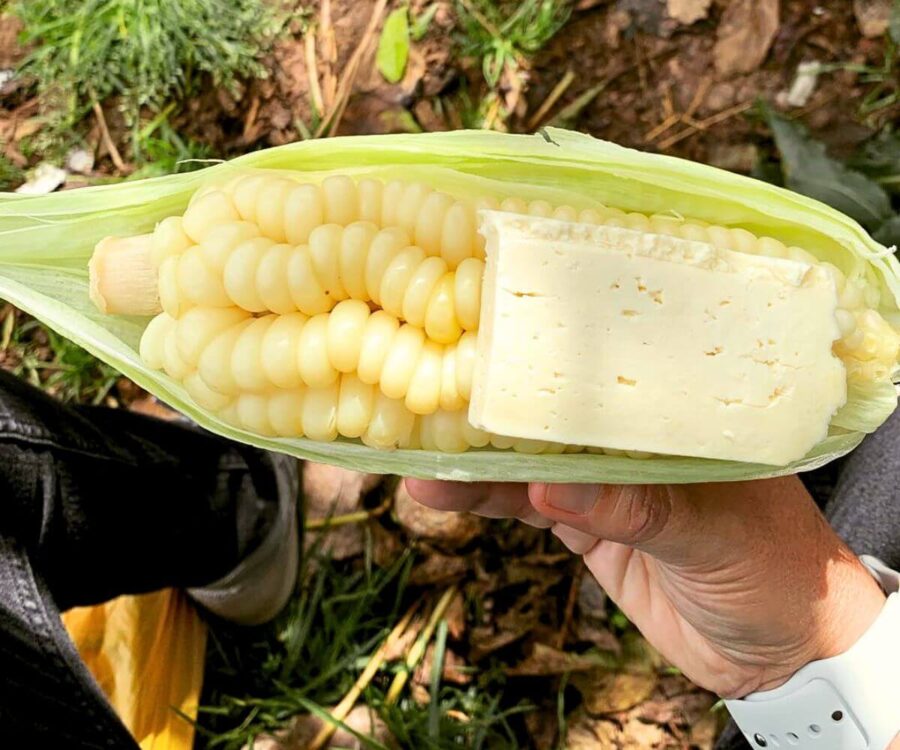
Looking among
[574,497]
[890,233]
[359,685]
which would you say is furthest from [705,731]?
[890,233]

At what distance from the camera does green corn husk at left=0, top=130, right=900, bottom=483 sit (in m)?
1.20

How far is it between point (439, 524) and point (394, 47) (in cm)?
150

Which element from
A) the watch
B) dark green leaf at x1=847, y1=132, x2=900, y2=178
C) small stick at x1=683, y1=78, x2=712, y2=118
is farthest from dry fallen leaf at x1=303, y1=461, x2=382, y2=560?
dark green leaf at x1=847, y1=132, x2=900, y2=178

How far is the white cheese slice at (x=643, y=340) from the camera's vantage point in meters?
1.02

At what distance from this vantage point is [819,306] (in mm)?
1075

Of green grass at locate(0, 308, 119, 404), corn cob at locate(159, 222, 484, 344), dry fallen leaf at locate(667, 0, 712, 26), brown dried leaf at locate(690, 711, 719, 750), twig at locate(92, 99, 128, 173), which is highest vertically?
dry fallen leaf at locate(667, 0, 712, 26)

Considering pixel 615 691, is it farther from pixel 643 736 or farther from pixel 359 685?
pixel 359 685

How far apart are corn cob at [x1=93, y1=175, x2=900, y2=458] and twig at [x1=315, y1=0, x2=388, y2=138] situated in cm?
134

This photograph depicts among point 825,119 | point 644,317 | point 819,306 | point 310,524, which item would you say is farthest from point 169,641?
point 825,119

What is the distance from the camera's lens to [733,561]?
140 cm

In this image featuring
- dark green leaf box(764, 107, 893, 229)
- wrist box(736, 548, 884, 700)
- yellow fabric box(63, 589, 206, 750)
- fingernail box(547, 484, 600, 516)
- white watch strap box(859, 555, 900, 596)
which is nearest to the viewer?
fingernail box(547, 484, 600, 516)

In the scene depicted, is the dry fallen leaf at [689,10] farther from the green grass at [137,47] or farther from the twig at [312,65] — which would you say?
the green grass at [137,47]

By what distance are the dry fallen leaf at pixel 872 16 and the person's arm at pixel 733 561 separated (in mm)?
1770

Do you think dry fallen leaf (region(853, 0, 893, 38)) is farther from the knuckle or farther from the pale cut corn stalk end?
the pale cut corn stalk end
